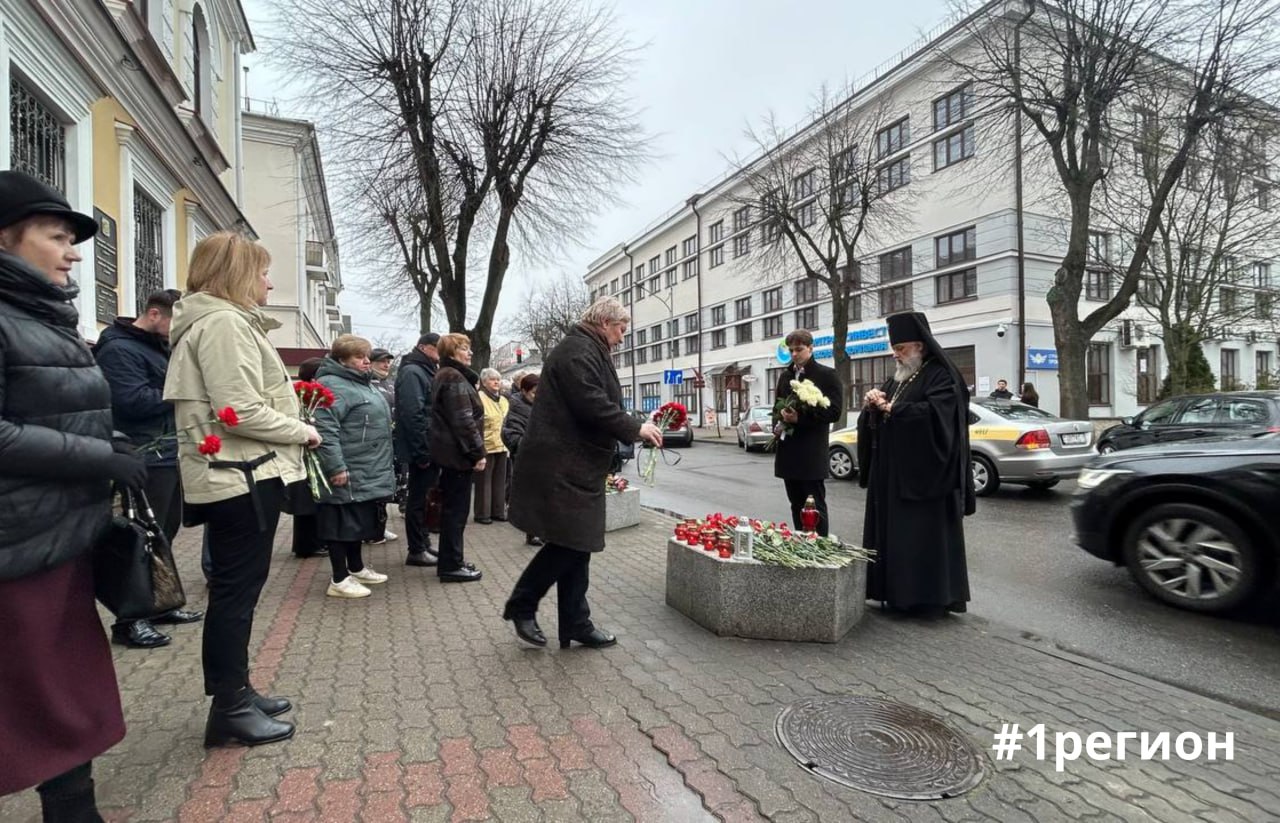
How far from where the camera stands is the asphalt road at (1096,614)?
360cm

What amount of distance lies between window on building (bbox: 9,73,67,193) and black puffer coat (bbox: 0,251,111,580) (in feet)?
19.0

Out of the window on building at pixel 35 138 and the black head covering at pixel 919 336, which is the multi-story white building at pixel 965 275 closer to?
the black head covering at pixel 919 336

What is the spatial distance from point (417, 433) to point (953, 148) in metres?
27.3

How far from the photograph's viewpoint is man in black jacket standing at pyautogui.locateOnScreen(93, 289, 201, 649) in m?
3.74

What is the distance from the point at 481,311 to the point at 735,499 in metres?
6.69

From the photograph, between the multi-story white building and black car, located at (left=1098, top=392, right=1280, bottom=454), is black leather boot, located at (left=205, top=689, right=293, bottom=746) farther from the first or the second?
the multi-story white building

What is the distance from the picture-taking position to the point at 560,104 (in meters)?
13.1

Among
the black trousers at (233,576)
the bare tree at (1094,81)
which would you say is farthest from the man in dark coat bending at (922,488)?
the bare tree at (1094,81)

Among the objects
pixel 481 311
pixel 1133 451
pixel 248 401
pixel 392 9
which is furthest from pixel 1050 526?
pixel 392 9

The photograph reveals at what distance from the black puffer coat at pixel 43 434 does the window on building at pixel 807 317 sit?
33.6m

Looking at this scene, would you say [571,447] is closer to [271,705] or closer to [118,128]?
[271,705]

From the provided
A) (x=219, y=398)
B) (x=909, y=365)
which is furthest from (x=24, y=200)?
(x=909, y=365)

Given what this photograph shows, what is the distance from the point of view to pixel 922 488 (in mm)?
4227

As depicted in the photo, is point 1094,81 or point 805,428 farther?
point 1094,81
